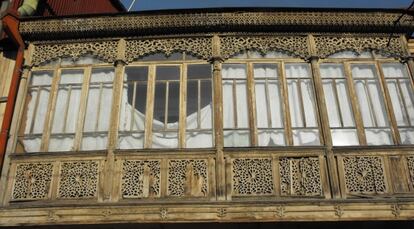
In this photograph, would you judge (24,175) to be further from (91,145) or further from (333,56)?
(333,56)

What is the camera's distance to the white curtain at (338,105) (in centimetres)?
872

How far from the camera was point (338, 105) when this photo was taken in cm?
903

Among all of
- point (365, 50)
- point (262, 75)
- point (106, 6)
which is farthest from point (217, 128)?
point (106, 6)

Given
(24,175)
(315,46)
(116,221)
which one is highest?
(315,46)

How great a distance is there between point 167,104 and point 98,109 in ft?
4.45

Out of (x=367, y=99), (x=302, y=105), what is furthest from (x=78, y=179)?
(x=367, y=99)

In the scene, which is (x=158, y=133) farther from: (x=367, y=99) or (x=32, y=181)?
(x=367, y=99)

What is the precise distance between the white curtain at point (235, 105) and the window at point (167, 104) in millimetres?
301

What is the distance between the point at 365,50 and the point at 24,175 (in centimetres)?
704

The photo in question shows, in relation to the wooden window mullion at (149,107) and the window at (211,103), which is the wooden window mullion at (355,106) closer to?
the window at (211,103)

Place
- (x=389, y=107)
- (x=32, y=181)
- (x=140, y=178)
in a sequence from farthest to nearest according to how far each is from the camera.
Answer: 1. (x=389, y=107)
2. (x=32, y=181)
3. (x=140, y=178)

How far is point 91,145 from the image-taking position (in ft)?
29.0

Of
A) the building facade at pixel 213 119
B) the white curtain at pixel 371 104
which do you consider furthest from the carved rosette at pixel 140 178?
the white curtain at pixel 371 104

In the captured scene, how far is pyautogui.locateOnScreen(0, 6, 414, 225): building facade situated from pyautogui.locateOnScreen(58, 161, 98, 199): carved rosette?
19mm
